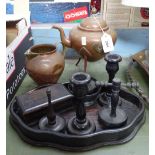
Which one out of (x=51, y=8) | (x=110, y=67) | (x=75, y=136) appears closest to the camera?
(x=75, y=136)

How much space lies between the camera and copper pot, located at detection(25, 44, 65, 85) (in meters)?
0.79

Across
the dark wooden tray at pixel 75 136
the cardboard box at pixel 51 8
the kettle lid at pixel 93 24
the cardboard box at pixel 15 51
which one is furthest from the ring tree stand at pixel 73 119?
the cardboard box at pixel 51 8

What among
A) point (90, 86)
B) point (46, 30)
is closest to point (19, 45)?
point (46, 30)

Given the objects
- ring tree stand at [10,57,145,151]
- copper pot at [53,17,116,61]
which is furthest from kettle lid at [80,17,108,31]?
ring tree stand at [10,57,145,151]

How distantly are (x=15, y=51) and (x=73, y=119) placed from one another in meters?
0.34

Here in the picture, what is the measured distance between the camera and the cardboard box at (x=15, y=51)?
78 cm

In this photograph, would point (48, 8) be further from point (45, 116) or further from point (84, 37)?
point (45, 116)

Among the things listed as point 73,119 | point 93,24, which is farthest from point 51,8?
point 73,119

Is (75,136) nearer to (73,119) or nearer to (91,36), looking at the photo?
(73,119)

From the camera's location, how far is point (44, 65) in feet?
2.58

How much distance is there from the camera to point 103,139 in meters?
0.61

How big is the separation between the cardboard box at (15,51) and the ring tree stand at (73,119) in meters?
0.11

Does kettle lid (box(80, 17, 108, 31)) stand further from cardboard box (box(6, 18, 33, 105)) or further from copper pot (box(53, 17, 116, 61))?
cardboard box (box(6, 18, 33, 105))

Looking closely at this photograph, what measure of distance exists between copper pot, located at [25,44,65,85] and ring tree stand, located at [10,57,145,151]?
0.08 metres
